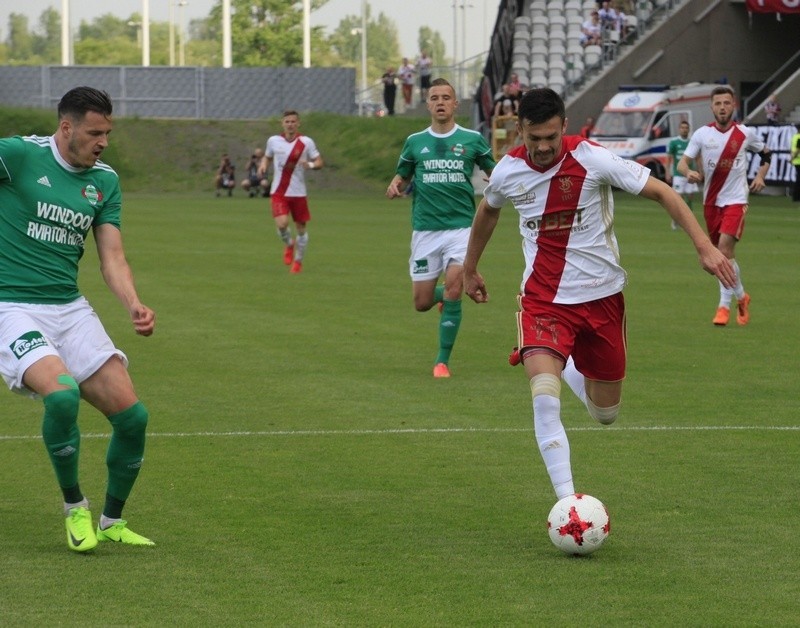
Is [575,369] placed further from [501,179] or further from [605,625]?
[605,625]

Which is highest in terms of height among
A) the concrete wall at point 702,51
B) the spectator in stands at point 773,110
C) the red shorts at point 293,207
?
the concrete wall at point 702,51

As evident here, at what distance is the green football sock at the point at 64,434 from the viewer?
20.2 feet

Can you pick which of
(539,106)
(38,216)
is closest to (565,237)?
(539,106)

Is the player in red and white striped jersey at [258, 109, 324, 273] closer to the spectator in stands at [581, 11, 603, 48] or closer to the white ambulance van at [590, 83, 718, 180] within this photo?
the white ambulance van at [590, 83, 718, 180]

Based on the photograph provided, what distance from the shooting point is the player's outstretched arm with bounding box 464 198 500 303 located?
7359 millimetres

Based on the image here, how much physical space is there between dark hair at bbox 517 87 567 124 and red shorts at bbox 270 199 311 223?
14907 millimetres

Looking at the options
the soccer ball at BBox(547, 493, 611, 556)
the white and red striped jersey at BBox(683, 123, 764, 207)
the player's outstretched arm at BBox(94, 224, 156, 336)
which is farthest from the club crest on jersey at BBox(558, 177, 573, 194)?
the white and red striped jersey at BBox(683, 123, 764, 207)

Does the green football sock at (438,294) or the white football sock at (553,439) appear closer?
the white football sock at (553,439)

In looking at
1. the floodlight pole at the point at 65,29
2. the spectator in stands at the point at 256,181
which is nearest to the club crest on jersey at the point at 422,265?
the spectator in stands at the point at 256,181

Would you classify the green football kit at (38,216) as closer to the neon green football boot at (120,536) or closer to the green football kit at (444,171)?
the neon green football boot at (120,536)

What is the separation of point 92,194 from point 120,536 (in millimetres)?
1509

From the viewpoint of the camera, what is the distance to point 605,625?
536cm

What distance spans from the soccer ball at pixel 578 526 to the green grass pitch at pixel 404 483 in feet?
0.27

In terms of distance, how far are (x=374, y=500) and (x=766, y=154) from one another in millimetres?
9214
